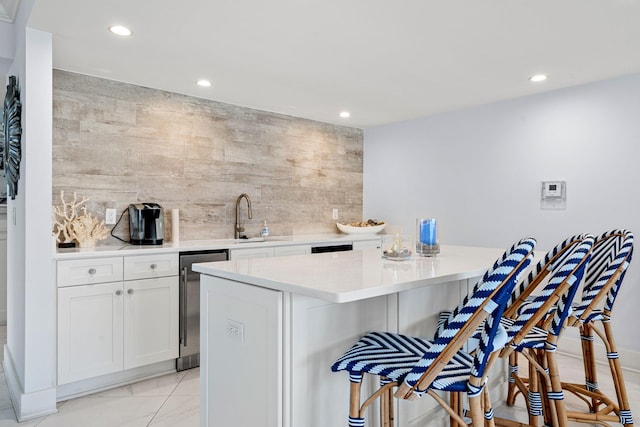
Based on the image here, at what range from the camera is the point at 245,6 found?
214 cm

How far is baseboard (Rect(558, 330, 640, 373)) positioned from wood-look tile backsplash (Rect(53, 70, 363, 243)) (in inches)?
99.3

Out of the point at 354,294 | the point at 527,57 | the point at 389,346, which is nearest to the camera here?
the point at 354,294

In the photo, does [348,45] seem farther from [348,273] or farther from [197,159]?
[197,159]

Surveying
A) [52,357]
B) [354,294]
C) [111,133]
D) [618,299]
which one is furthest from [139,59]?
[618,299]

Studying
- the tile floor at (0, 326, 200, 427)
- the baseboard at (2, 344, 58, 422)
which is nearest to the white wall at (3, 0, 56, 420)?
the baseboard at (2, 344, 58, 422)

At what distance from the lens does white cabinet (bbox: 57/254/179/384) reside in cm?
263

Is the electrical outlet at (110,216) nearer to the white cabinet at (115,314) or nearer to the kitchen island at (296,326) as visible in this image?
the white cabinet at (115,314)

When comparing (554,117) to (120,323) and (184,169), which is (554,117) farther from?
(120,323)

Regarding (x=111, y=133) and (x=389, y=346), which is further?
(x=111, y=133)

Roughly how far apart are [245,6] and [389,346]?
172cm

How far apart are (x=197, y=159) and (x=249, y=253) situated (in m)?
1.00

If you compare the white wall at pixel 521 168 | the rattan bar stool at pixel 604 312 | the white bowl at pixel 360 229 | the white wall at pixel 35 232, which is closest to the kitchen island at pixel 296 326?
the rattan bar stool at pixel 604 312

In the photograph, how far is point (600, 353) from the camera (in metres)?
3.36

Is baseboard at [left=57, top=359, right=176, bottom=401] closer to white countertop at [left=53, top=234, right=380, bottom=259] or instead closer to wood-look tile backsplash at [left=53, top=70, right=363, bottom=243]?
white countertop at [left=53, top=234, right=380, bottom=259]
